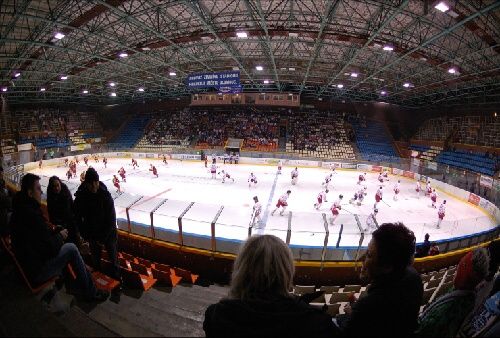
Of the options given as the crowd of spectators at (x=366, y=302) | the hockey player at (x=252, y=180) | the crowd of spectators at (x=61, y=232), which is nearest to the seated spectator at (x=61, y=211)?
the crowd of spectators at (x=61, y=232)

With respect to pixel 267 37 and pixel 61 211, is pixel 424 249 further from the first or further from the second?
pixel 267 37

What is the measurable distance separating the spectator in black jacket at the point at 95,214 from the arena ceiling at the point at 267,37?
976 cm

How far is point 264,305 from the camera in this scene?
1251 mm

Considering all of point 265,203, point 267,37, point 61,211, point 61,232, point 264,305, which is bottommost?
point 265,203

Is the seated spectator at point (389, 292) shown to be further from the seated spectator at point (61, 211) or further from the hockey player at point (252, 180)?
the hockey player at point (252, 180)

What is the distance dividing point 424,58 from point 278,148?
1907 centimetres

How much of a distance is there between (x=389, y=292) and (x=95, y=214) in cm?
360

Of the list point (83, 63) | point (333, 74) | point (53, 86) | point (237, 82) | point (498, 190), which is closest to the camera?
point (498, 190)

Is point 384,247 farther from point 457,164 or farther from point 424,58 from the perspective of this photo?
point 457,164

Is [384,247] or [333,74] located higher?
[333,74]

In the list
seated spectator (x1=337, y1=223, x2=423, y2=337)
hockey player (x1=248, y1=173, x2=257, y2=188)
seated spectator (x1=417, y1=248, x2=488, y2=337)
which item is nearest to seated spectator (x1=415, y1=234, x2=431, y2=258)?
seated spectator (x1=417, y1=248, x2=488, y2=337)

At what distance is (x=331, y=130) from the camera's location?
35.4 m

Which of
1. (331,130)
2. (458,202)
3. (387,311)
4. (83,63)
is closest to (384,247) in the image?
(387,311)

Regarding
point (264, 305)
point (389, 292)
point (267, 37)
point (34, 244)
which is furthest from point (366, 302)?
point (267, 37)
